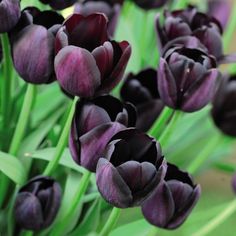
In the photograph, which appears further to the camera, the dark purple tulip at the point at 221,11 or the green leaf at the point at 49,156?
the dark purple tulip at the point at 221,11

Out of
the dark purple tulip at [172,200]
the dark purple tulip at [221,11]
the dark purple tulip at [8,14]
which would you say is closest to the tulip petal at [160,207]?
the dark purple tulip at [172,200]

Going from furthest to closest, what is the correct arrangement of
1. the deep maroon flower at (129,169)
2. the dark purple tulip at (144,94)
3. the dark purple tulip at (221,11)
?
the dark purple tulip at (221,11) → the dark purple tulip at (144,94) → the deep maroon flower at (129,169)

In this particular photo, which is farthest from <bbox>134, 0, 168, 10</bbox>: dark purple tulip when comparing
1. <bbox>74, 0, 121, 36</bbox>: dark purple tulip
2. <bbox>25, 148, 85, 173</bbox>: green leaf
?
<bbox>25, 148, 85, 173</bbox>: green leaf

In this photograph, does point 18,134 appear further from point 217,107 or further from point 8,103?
point 217,107

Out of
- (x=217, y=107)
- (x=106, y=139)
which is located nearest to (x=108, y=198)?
(x=106, y=139)

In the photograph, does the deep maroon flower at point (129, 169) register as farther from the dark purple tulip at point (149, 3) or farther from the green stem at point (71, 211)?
the dark purple tulip at point (149, 3)

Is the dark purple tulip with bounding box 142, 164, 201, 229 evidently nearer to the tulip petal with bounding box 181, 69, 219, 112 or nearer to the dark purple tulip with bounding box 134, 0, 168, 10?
the tulip petal with bounding box 181, 69, 219, 112

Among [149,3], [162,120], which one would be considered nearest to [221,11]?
[149,3]
